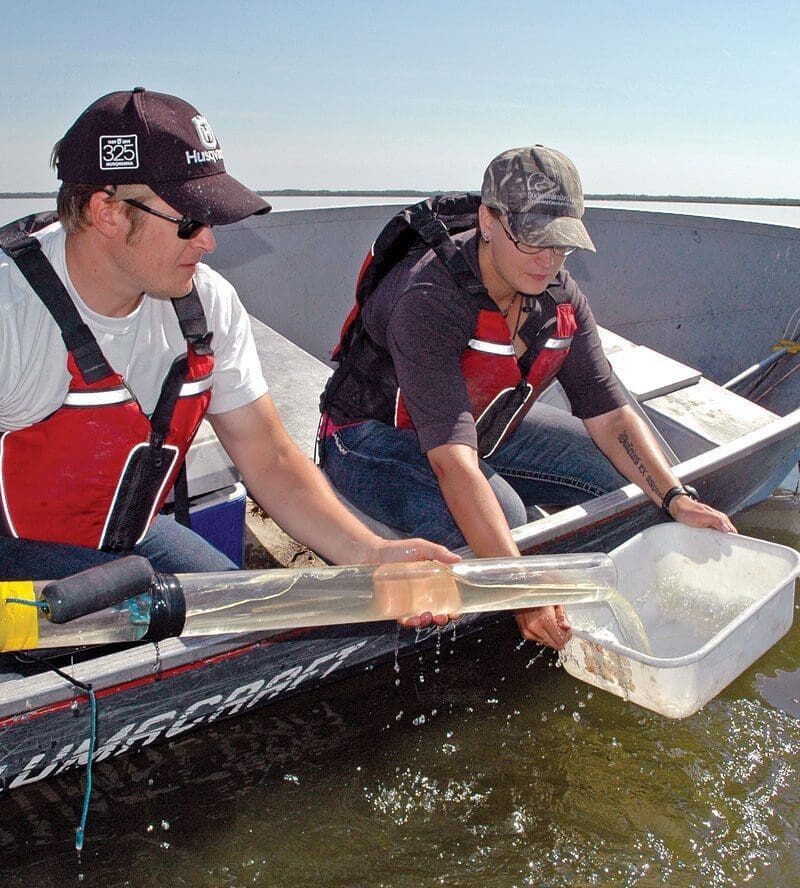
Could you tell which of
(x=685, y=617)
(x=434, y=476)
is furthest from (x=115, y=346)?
(x=685, y=617)

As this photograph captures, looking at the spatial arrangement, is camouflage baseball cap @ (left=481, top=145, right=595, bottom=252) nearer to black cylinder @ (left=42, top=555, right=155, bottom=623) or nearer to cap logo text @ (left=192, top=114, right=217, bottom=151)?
cap logo text @ (left=192, top=114, right=217, bottom=151)

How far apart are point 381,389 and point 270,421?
57 cm

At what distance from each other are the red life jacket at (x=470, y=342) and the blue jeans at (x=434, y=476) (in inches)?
3.9

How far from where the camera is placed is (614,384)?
9.93ft

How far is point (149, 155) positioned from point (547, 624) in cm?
153

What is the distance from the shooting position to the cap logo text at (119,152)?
5.90 feet

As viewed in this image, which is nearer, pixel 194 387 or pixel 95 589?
pixel 95 589

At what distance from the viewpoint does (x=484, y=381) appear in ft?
8.93

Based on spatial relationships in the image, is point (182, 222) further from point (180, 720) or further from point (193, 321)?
point (180, 720)

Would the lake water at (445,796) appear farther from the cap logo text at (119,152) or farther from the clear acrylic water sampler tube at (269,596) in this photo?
the cap logo text at (119,152)

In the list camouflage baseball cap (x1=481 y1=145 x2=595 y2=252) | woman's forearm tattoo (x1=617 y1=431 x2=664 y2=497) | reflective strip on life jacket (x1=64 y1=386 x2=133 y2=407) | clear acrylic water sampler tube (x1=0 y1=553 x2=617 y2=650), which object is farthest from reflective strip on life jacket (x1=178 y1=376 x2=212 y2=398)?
woman's forearm tattoo (x1=617 y1=431 x2=664 y2=497)

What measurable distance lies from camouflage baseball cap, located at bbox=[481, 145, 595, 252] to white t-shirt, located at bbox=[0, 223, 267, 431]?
0.79 m

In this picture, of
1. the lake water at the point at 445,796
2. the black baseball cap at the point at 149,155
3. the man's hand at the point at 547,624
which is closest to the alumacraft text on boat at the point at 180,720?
the lake water at the point at 445,796

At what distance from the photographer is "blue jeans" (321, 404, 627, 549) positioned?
8.94 ft
